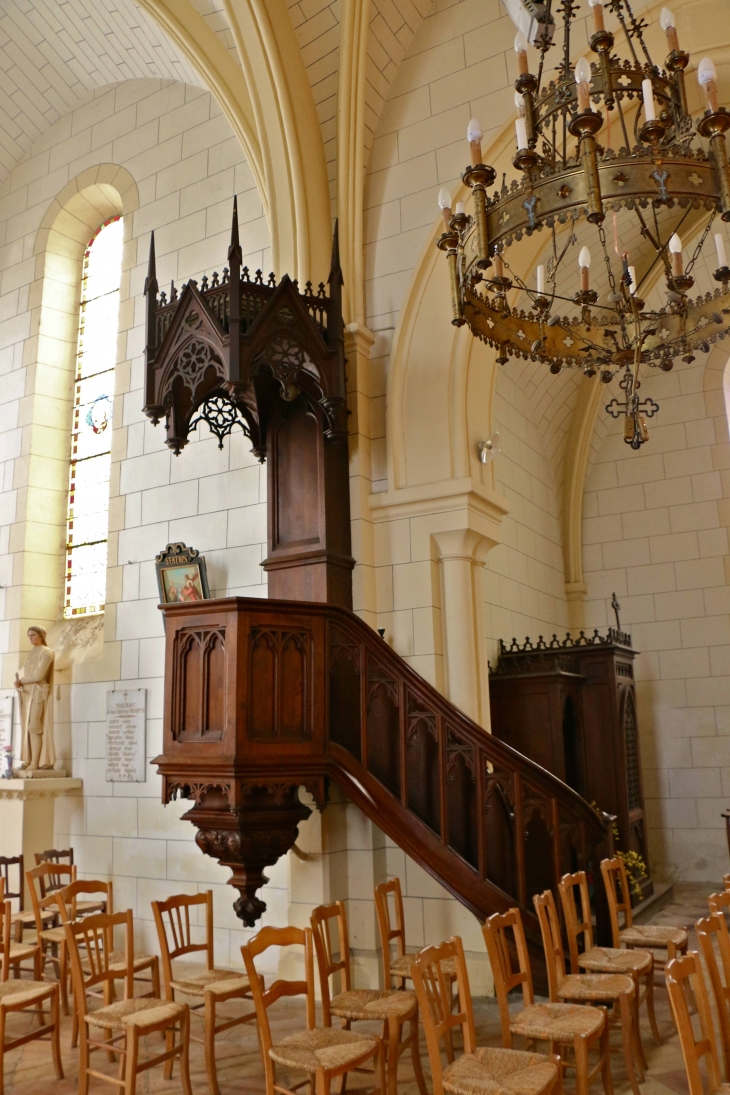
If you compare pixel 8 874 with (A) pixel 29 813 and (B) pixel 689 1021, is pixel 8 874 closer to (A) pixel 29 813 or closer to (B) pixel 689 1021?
(A) pixel 29 813

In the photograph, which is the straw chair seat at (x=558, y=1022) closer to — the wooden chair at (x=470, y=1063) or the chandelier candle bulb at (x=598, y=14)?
the wooden chair at (x=470, y=1063)

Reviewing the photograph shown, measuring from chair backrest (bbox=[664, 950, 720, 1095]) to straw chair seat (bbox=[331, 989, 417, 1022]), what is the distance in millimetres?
1245

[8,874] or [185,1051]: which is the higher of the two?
[8,874]

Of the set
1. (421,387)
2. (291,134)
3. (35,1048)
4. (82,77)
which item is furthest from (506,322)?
(82,77)

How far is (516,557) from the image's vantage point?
854cm

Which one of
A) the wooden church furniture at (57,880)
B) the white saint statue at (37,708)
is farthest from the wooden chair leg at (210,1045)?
the white saint statue at (37,708)

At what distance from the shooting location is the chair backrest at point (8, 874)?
671 centimetres

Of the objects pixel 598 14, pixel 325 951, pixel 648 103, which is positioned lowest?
pixel 325 951

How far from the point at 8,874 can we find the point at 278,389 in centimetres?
438

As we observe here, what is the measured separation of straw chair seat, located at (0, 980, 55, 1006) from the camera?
13.3 ft

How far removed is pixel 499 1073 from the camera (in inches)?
121

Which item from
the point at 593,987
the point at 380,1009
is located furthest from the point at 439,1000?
the point at 593,987

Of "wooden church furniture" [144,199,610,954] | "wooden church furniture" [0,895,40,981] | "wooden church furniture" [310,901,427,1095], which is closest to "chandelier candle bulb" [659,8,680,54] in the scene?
"wooden church furniture" [144,199,610,954]

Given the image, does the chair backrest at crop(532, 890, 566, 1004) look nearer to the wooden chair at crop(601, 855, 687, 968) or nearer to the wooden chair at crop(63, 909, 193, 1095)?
the wooden chair at crop(601, 855, 687, 968)
